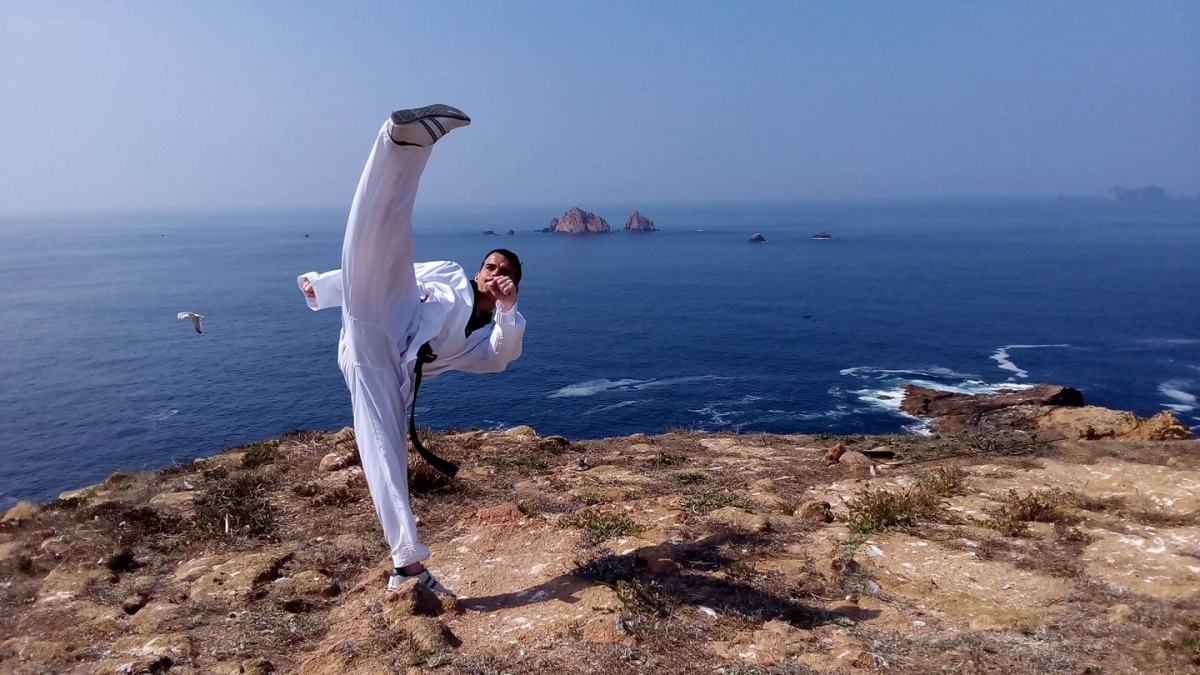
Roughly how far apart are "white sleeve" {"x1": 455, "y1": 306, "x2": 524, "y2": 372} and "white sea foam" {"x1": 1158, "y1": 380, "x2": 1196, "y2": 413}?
152 ft

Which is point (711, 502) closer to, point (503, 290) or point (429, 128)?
point (503, 290)

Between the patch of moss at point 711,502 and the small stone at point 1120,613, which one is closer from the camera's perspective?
the small stone at point 1120,613

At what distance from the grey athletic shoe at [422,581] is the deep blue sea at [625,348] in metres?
29.7

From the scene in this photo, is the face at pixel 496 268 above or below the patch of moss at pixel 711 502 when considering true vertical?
above

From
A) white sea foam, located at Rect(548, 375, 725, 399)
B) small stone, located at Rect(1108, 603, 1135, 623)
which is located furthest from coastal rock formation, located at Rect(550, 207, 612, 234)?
small stone, located at Rect(1108, 603, 1135, 623)

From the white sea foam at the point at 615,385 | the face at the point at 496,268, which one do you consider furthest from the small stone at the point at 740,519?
the white sea foam at the point at 615,385

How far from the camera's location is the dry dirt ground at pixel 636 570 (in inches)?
174

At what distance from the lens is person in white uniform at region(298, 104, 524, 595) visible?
181 inches

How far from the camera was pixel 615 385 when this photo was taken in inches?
1793

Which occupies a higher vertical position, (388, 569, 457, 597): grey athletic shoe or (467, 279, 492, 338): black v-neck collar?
(467, 279, 492, 338): black v-neck collar

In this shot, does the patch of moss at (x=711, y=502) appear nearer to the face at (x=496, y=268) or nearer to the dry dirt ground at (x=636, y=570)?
the dry dirt ground at (x=636, y=570)

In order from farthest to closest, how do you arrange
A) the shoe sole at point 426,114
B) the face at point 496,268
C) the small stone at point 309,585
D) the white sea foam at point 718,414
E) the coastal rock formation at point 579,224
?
the coastal rock formation at point 579,224, the white sea foam at point 718,414, the small stone at point 309,585, the face at point 496,268, the shoe sole at point 426,114

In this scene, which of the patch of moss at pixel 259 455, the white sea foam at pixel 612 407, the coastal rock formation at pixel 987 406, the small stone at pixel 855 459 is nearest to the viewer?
the small stone at pixel 855 459

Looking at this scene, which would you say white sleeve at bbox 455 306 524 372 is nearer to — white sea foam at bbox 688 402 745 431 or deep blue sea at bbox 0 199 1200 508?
deep blue sea at bbox 0 199 1200 508
